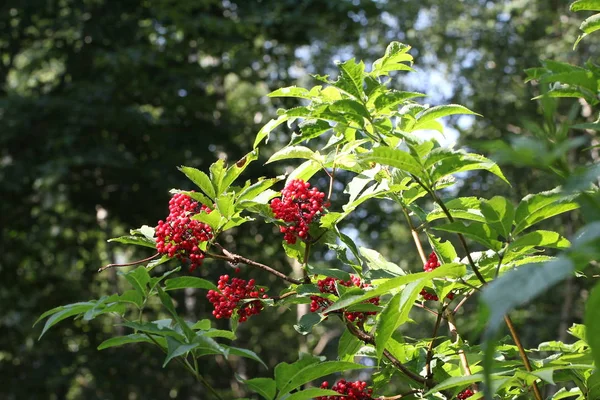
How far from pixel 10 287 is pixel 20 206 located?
1.11 meters

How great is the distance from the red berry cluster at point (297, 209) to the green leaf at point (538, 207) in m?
0.43

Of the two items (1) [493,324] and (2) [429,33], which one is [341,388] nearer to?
(1) [493,324]

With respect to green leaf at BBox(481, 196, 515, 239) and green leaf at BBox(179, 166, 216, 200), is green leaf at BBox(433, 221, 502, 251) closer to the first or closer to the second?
green leaf at BBox(481, 196, 515, 239)

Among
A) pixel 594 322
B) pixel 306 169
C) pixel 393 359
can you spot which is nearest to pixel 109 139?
pixel 306 169

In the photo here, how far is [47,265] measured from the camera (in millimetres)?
10297

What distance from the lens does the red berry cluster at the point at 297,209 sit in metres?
1.44

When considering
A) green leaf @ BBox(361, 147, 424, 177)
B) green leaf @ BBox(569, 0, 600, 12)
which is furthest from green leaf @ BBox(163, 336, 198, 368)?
green leaf @ BBox(569, 0, 600, 12)

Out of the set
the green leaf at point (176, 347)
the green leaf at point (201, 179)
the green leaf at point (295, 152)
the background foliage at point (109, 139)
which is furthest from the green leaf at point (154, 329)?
the background foliage at point (109, 139)

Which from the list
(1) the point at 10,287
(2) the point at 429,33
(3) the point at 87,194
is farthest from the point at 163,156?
(2) the point at 429,33

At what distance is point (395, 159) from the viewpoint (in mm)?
1113

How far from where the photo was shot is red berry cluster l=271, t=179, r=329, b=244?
1.44 m

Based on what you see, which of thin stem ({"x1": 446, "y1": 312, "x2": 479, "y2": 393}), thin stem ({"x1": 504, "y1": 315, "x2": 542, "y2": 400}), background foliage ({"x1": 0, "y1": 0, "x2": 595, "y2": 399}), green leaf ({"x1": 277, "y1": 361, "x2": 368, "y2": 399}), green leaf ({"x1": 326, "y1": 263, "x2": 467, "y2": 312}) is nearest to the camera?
green leaf ({"x1": 326, "y1": 263, "x2": 467, "y2": 312})

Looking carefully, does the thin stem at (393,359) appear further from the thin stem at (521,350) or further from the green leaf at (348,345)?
the thin stem at (521,350)

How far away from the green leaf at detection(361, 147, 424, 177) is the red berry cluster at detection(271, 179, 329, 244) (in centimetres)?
33
